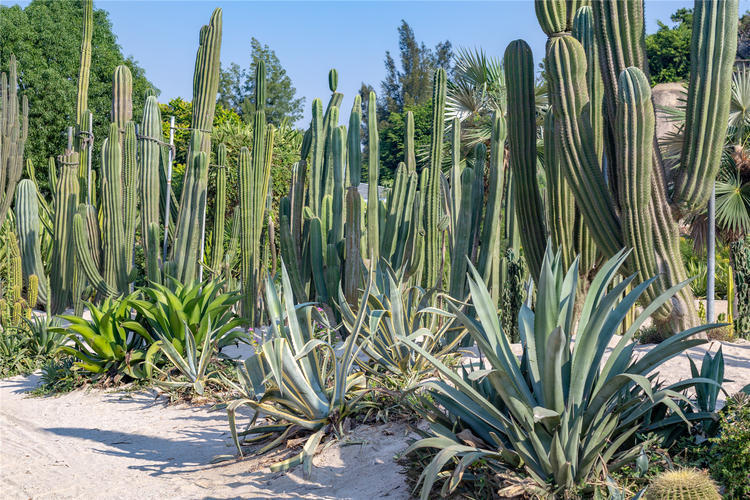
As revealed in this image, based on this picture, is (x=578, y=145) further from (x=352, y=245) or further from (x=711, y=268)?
(x=711, y=268)

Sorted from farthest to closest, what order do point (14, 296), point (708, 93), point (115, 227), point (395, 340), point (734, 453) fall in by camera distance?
point (14, 296) < point (115, 227) < point (708, 93) < point (395, 340) < point (734, 453)

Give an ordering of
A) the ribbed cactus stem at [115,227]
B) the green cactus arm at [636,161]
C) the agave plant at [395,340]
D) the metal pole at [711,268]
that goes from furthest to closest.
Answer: the ribbed cactus stem at [115,227] → the metal pole at [711,268] → the green cactus arm at [636,161] → the agave plant at [395,340]

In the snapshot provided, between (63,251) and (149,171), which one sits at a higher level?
(149,171)

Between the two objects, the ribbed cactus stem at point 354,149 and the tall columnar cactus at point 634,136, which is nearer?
the tall columnar cactus at point 634,136

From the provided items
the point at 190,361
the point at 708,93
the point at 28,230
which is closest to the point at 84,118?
the point at 28,230

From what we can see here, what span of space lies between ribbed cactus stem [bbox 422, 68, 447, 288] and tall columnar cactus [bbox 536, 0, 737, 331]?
63.4 inches

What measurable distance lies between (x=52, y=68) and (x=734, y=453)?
23.5 meters

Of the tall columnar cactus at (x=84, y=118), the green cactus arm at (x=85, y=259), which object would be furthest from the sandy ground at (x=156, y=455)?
the tall columnar cactus at (x=84, y=118)

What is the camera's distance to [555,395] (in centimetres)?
300

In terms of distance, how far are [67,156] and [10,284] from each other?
2562 millimetres

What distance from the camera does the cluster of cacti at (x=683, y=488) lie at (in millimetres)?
2502

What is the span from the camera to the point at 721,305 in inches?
483

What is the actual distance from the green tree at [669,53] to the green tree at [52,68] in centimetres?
2073

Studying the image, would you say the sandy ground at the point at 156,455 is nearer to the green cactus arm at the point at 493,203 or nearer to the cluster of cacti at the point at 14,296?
the green cactus arm at the point at 493,203
